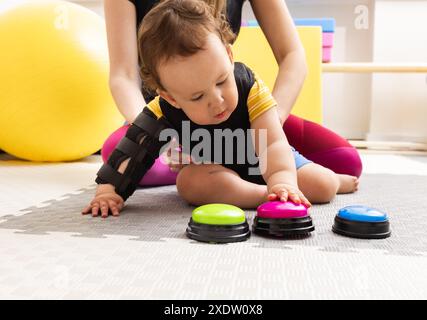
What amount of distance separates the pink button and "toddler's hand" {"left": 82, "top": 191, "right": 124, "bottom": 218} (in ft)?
0.92

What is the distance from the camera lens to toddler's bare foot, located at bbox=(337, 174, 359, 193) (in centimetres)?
107

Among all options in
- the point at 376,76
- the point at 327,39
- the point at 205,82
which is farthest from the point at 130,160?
the point at 376,76

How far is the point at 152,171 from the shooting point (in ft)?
3.86

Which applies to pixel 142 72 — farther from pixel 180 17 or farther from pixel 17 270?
pixel 17 270

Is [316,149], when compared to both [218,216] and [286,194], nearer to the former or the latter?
[286,194]

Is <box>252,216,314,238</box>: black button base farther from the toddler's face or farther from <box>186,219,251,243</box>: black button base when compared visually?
the toddler's face

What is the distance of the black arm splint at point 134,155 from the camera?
2.94 feet

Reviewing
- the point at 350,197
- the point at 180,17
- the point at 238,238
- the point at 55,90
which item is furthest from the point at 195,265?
the point at 55,90

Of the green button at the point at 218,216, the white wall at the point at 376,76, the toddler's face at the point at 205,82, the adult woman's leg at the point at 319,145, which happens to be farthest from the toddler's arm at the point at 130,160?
the white wall at the point at 376,76

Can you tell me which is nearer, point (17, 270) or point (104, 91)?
point (17, 270)

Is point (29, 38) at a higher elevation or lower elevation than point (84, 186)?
higher

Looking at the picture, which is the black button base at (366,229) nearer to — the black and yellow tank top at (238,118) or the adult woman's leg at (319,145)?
the black and yellow tank top at (238,118)

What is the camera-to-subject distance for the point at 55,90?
154 centimetres
